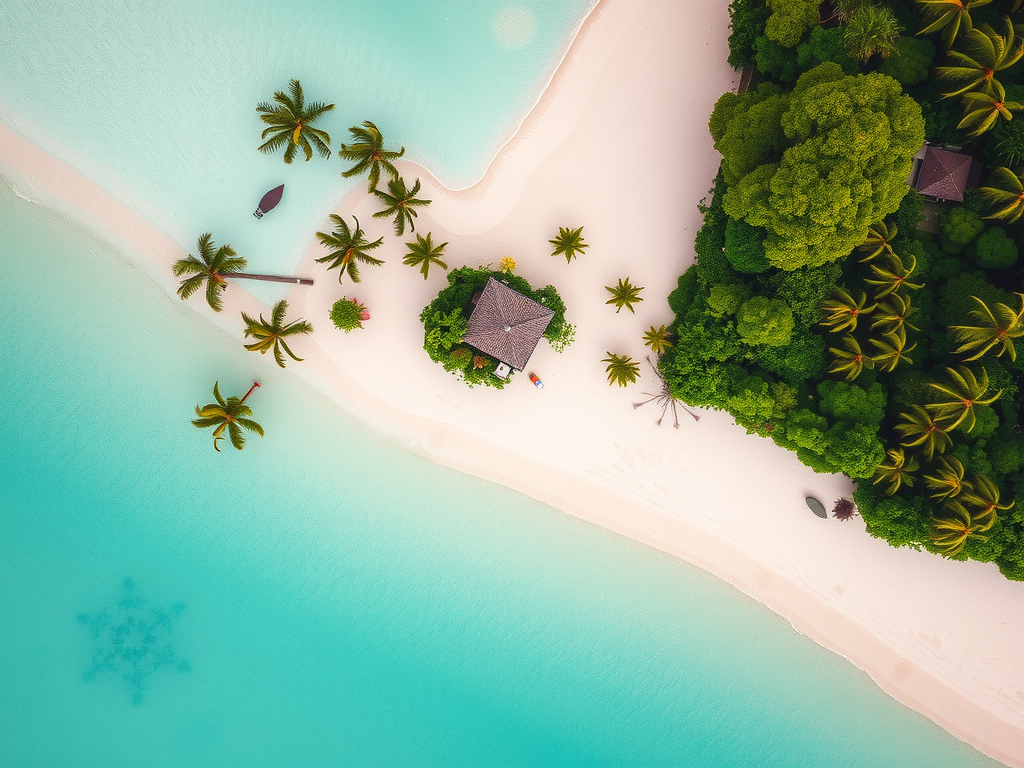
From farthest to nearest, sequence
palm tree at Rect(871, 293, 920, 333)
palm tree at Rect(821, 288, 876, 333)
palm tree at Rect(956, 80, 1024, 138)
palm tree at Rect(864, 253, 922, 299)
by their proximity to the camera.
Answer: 1. palm tree at Rect(821, 288, 876, 333)
2. palm tree at Rect(871, 293, 920, 333)
3. palm tree at Rect(864, 253, 922, 299)
4. palm tree at Rect(956, 80, 1024, 138)

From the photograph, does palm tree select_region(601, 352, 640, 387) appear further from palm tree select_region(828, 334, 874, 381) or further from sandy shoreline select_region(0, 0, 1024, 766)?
palm tree select_region(828, 334, 874, 381)

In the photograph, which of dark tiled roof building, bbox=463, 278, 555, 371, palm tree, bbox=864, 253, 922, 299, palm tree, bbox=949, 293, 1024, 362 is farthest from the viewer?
dark tiled roof building, bbox=463, 278, 555, 371

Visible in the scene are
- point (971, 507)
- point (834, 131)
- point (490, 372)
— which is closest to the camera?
point (834, 131)

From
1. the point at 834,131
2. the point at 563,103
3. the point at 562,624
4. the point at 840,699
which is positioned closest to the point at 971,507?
the point at 840,699

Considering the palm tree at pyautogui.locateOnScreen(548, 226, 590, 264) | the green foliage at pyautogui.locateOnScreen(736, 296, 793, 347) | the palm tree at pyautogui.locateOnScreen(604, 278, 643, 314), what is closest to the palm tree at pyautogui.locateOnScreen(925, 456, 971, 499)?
the green foliage at pyautogui.locateOnScreen(736, 296, 793, 347)

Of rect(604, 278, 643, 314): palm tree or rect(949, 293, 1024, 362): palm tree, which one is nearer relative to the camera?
rect(949, 293, 1024, 362): palm tree

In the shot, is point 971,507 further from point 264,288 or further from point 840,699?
point 264,288

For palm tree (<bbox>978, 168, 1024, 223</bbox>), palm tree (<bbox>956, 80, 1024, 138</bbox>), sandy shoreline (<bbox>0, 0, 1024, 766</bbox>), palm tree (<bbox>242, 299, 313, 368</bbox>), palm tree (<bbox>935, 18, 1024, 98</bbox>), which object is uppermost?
palm tree (<bbox>935, 18, 1024, 98</bbox>)

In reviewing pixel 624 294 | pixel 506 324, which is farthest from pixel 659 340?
pixel 506 324
